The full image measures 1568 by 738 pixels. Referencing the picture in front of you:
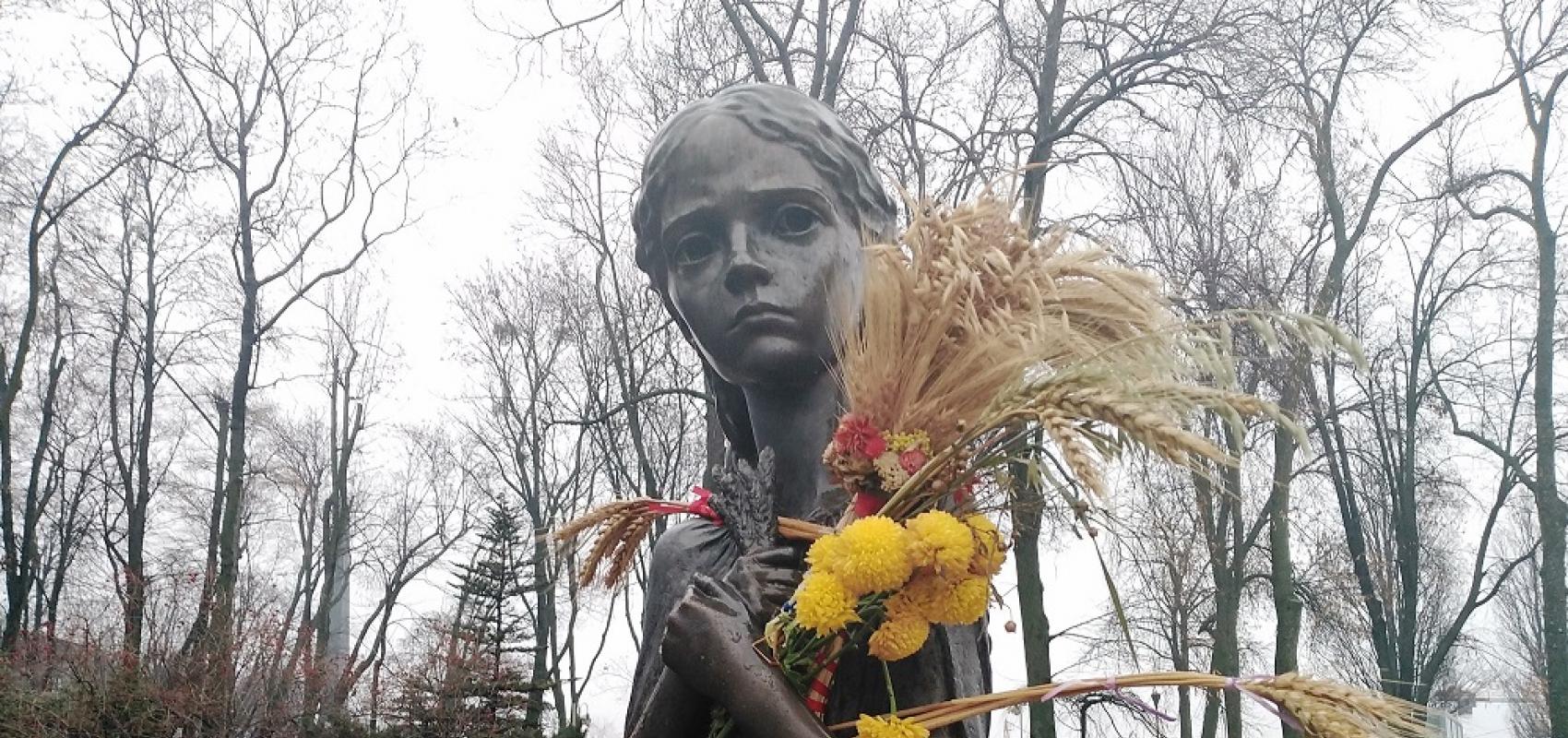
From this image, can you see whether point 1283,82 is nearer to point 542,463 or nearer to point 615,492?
point 615,492

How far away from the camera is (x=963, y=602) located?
1.79 metres

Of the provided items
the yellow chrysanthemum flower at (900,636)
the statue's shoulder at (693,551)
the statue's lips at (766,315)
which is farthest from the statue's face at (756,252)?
the yellow chrysanthemum flower at (900,636)

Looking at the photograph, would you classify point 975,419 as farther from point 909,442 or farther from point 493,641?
point 493,641

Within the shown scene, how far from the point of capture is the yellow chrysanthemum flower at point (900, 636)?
72.0 inches

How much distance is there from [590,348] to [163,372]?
790 centimetres

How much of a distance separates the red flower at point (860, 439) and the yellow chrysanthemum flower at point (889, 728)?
1.43 ft

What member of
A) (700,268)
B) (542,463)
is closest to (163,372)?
(542,463)

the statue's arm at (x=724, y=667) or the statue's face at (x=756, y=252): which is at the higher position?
the statue's face at (x=756, y=252)

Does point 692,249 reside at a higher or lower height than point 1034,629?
higher

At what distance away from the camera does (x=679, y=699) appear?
6.84ft

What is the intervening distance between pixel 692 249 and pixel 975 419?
0.87m

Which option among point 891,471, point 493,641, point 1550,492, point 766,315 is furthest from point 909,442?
point 493,641

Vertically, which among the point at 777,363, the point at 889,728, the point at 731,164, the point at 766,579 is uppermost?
the point at 731,164

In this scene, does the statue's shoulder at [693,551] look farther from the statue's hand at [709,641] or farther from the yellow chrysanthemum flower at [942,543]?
the yellow chrysanthemum flower at [942,543]
